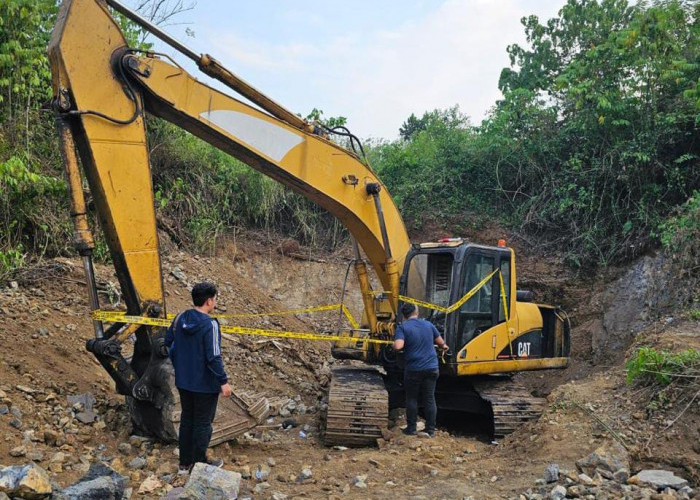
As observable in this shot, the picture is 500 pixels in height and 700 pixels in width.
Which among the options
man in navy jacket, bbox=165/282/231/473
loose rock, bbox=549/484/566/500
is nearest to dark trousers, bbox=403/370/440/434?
loose rock, bbox=549/484/566/500

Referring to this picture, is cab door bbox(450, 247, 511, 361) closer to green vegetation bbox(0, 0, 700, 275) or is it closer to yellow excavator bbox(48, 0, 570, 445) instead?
yellow excavator bbox(48, 0, 570, 445)

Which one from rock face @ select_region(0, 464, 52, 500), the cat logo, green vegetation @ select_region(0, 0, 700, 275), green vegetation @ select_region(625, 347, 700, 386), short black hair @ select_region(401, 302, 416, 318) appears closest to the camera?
rock face @ select_region(0, 464, 52, 500)

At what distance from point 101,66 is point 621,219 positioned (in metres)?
9.95

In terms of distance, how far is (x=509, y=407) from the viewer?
669 cm

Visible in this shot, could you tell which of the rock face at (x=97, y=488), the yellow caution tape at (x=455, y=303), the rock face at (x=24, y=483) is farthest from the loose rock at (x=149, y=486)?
the yellow caution tape at (x=455, y=303)

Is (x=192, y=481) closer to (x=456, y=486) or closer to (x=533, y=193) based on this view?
(x=456, y=486)

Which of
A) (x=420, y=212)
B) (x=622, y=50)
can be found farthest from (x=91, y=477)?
(x=622, y=50)

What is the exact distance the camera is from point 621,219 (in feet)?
39.1

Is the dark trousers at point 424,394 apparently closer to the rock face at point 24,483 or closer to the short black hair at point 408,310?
the short black hair at point 408,310

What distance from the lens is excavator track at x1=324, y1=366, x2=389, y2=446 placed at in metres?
6.00

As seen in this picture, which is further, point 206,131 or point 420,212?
point 420,212

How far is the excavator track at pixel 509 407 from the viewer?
21.6 feet

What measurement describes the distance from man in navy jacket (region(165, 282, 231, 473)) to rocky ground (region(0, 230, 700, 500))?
0.90 feet

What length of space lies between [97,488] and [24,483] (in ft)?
1.32
